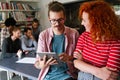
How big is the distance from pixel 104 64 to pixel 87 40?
228 millimetres

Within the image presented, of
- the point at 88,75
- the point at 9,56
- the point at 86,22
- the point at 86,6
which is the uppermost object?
the point at 86,6

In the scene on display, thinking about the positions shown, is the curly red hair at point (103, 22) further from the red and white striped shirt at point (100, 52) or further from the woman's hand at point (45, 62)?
the woman's hand at point (45, 62)

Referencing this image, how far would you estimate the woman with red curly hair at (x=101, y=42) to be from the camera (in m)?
1.37

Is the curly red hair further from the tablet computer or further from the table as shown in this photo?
the table

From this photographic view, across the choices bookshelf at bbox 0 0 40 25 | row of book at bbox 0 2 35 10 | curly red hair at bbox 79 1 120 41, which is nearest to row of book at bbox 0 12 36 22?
bookshelf at bbox 0 0 40 25

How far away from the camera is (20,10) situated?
6637 millimetres

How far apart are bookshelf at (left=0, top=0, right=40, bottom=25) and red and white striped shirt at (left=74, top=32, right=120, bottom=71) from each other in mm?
4928

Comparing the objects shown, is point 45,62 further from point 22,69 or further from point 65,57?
point 22,69

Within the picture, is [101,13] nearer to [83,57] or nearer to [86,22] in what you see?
[86,22]

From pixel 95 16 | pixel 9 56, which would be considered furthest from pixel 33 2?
pixel 95 16

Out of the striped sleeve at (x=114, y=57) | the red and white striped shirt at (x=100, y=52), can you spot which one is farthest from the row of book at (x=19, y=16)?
the striped sleeve at (x=114, y=57)

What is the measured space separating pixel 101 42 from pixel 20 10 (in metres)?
5.51

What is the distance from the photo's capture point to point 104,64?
1.42 meters

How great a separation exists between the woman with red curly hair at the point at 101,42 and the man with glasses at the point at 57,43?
34 centimetres
